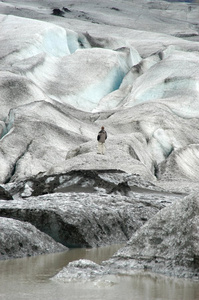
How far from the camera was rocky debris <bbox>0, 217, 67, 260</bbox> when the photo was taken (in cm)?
868

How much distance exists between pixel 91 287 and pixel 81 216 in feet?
12.4

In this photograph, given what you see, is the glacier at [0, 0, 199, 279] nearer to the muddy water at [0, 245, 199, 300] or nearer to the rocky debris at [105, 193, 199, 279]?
the rocky debris at [105, 193, 199, 279]

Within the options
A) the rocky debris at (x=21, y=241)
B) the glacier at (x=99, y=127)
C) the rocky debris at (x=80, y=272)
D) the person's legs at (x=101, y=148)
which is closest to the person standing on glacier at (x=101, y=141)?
the person's legs at (x=101, y=148)

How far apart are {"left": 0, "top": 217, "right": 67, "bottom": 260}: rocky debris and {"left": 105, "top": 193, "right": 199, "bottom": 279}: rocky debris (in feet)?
5.31

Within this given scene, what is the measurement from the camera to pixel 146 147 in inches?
979

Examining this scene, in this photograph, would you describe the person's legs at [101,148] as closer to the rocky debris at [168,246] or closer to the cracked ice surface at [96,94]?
the cracked ice surface at [96,94]

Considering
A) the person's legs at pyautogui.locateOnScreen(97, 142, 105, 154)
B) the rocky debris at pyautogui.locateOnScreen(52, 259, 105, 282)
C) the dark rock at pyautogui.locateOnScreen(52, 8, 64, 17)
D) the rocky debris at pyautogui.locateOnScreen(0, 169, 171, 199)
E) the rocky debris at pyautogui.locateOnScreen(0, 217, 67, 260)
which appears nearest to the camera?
the rocky debris at pyautogui.locateOnScreen(52, 259, 105, 282)

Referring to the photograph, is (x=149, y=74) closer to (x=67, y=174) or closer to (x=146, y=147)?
(x=146, y=147)

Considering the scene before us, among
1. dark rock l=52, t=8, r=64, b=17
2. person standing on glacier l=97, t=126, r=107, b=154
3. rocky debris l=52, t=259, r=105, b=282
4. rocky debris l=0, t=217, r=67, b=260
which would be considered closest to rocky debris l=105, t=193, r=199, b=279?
rocky debris l=52, t=259, r=105, b=282

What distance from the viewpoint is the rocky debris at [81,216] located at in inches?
404

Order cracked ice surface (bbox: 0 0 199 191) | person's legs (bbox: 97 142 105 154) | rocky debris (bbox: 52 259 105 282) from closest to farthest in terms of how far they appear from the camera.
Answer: rocky debris (bbox: 52 259 105 282)
person's legs (bbox: 97 142 105 154)
cracked ice surface (bbox: 0 0 199 191)

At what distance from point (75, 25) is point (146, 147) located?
25740mm

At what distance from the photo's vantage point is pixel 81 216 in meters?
10.4

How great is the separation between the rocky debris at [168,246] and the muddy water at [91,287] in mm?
219
